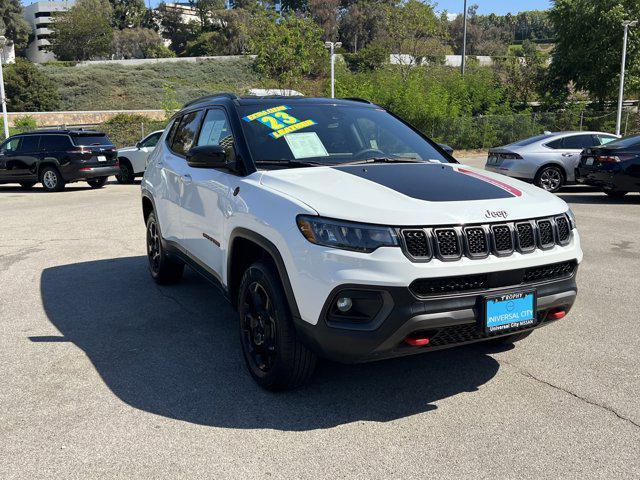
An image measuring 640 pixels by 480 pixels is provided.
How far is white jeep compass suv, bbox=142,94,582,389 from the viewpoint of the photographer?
3023 millimetres

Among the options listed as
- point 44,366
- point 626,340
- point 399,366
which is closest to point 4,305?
point 44,366

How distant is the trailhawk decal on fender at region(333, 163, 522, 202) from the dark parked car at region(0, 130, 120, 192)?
13.9 m

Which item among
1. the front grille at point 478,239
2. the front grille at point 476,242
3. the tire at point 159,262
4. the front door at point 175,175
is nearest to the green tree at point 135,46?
the tire at point 159,262

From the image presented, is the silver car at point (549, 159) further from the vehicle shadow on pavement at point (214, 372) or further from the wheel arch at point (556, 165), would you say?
the vehicle shadow on pavement at point (214, 372)

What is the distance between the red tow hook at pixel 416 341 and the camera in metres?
3.09

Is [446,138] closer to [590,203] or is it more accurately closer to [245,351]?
[590,203]

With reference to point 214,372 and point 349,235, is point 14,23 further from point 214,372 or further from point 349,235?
point 349,235

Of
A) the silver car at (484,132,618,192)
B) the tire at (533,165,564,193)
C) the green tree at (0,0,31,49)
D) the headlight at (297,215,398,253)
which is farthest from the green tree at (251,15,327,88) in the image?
the green tree at (0,0,31,49)

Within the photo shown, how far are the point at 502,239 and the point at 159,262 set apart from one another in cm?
382

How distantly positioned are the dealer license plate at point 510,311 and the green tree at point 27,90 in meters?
59.0

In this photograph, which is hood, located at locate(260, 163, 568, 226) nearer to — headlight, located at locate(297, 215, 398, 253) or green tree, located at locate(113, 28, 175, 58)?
headlight, located at locate(297, 215, 398, 253)

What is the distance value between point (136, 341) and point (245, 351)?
3.88 feet

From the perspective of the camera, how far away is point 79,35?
89.8 metres

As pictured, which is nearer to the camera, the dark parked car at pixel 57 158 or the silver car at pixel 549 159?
the silver car at pixel 549 159
